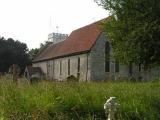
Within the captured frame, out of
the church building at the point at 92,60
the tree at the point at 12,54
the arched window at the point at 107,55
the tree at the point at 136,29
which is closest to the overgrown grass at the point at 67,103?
the tree at the point at 136,29

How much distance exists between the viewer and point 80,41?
58.0 m

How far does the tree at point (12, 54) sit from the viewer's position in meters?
67.5

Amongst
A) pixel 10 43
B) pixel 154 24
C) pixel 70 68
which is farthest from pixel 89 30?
pixel 154 24

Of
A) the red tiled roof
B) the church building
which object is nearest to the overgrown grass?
the church building

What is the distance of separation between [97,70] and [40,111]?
41.7 metres

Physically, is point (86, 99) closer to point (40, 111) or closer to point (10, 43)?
point (40, 111)

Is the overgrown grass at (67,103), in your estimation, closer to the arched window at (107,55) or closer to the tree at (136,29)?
the tree at (136,29)

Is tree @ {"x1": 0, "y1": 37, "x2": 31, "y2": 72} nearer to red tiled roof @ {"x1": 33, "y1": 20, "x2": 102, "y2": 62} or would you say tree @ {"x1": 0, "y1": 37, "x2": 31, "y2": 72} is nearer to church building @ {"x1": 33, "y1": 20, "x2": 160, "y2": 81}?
red tiled roof @ {"x1": 33, "y1": 20, "x2": 102, "y2": 62}

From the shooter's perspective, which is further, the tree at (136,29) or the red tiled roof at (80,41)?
the red tiled roof at (80,41)

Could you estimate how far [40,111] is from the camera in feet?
32.7

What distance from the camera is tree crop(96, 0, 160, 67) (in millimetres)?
31870

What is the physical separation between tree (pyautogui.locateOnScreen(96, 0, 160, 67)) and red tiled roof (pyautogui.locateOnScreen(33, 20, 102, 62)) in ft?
37.7

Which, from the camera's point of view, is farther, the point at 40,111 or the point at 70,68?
the point at 70,68

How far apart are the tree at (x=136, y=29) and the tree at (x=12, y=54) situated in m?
33.2
